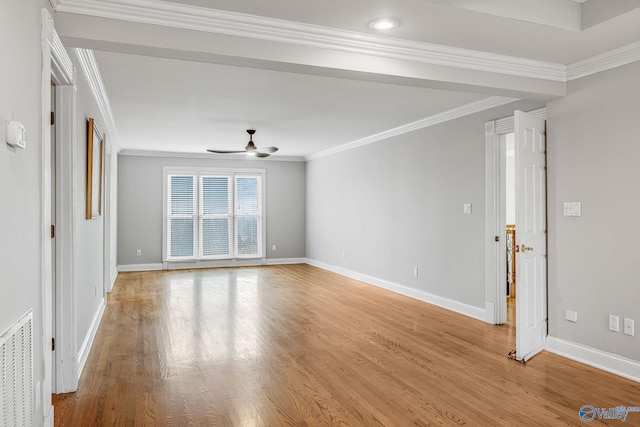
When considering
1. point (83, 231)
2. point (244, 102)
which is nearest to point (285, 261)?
point (244, 102)

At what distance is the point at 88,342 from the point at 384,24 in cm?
351

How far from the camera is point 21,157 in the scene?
1858 millimetres

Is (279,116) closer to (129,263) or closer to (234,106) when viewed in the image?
(234,106)

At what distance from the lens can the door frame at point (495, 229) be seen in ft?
15.8

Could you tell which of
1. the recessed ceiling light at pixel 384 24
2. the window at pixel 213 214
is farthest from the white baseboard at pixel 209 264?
the recessed ceiling light at pixel 384 24

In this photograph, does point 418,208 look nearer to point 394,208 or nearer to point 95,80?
point 394,208

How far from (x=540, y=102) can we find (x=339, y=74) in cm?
228

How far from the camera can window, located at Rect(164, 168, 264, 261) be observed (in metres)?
9.33

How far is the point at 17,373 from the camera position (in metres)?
1.68

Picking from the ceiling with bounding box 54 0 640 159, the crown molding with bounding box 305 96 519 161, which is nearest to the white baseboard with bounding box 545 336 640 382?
the ceiling with bounding box 54 0 640 159

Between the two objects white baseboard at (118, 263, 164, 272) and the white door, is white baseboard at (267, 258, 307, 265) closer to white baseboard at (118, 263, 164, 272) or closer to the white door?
white baseboard at (118, 263, 164, 272)

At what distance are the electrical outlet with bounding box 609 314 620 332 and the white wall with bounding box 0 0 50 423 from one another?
384 cm

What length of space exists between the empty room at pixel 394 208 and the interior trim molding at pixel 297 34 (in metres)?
0.01

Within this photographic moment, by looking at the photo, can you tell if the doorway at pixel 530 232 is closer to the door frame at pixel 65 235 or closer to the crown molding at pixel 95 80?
the door frame at pixel 65 235
